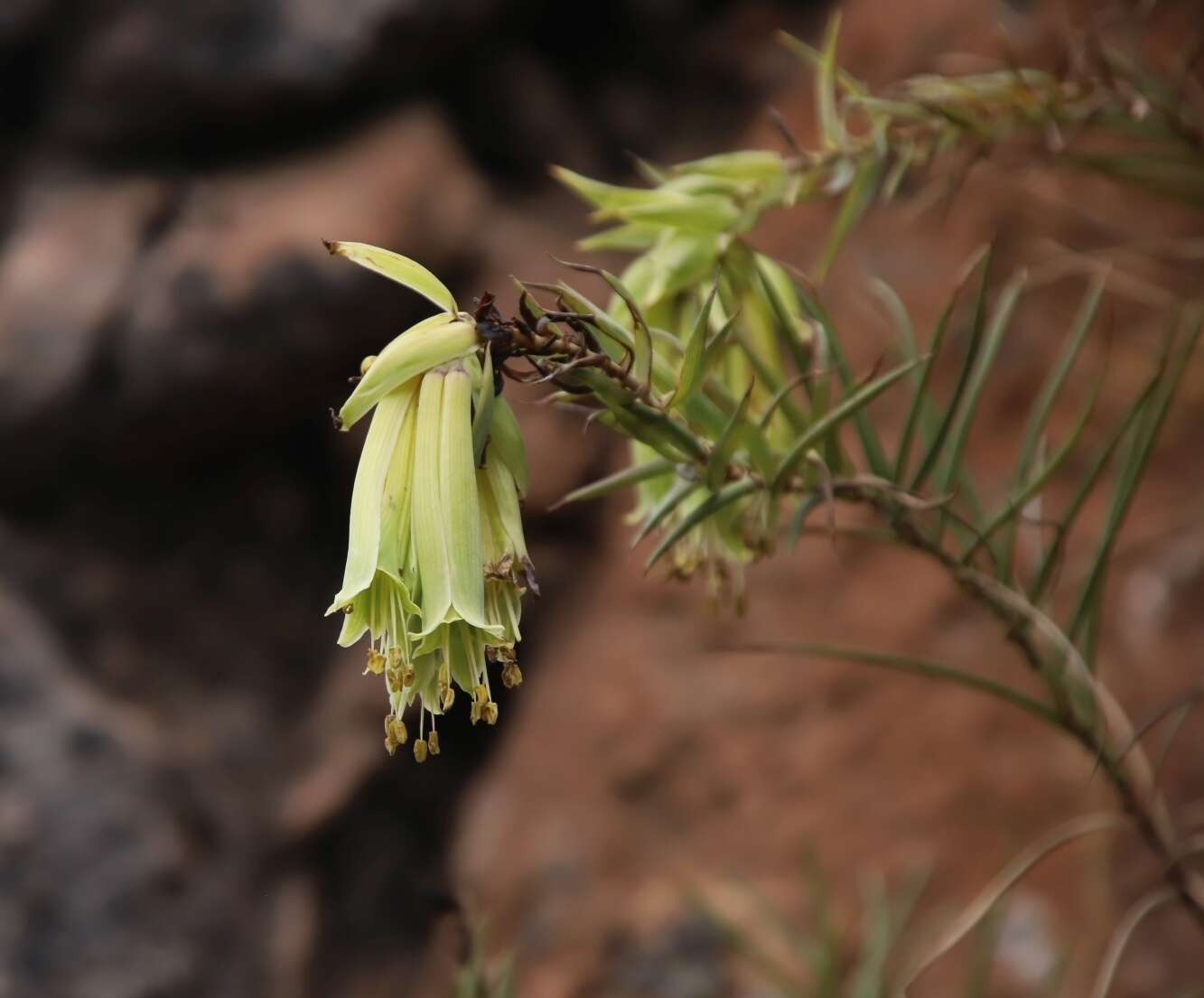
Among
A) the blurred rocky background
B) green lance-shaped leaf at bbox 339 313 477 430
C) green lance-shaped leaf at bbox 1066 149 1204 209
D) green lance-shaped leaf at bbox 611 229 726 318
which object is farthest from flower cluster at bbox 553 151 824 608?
the blurred rocky background

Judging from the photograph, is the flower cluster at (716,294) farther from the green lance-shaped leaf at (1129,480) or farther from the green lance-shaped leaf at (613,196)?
the green lance-shaped leaf at (1129,480)

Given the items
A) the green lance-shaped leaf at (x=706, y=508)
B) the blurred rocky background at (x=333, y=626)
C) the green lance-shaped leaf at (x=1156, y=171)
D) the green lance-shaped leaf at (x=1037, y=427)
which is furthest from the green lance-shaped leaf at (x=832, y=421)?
the blurred rocky background at (x=333, y=626)

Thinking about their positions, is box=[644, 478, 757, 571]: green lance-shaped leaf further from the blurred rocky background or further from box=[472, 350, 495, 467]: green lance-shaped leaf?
the blurred rocky background

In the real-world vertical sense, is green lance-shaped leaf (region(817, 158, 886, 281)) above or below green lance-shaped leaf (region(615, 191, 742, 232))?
below

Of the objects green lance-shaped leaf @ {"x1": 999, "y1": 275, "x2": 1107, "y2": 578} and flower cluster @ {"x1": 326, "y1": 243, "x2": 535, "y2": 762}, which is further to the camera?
green lance-shaped leaf @ {"x1": 999, "y1": 275, "x2": 1107, "y2": 578}

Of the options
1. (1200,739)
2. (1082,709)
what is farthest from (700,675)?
(1082,709)

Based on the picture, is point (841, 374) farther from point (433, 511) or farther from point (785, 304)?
point (433, 511)

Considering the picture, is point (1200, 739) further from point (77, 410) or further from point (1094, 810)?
point (77, 410)

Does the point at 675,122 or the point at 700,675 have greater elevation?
the point at 675,122
